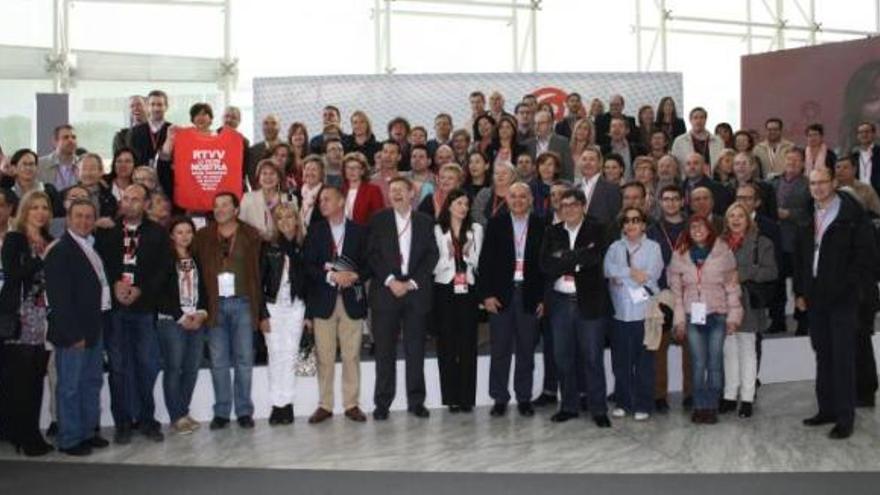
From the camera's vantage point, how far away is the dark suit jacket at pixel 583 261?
6348 mm

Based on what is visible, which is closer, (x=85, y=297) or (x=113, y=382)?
(x=85, y=297)

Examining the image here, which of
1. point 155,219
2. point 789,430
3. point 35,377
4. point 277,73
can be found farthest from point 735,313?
point 277,73

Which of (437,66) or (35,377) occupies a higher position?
(437,66)

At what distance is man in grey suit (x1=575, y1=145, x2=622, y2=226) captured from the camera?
7.40 meters

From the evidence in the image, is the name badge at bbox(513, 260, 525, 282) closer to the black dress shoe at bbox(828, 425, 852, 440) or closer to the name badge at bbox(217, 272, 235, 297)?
the name badge at bbox(217, 272, 235, 297)

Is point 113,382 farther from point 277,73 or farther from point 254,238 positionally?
point 277,73

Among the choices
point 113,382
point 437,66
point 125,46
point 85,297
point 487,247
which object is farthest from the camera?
point 437,66

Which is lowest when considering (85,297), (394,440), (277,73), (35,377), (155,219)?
(394,440)

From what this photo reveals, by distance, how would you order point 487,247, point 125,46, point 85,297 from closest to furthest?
point 85,297, point 487,247, point 125,46

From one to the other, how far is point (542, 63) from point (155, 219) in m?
8.97

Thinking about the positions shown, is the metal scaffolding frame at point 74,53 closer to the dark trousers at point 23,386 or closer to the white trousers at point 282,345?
the white trousers at point 282,345

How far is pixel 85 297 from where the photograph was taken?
19.2 feet

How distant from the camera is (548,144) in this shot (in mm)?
8430

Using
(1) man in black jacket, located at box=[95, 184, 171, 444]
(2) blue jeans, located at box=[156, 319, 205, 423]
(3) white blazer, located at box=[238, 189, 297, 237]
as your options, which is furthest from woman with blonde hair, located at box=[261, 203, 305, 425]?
(1) man in black jacket, located at box=[95, 184, 171, 444]
